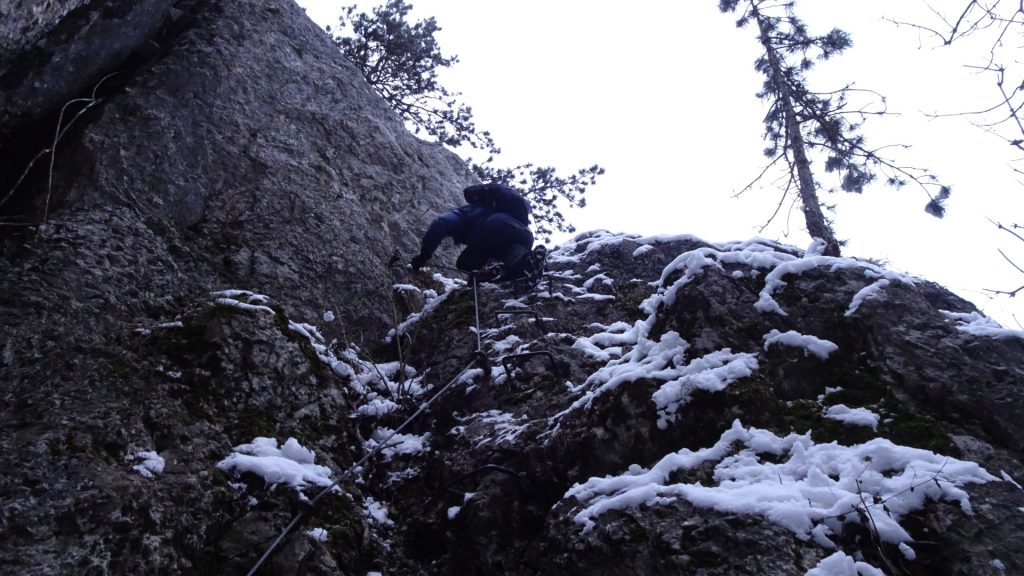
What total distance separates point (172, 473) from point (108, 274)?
213cm

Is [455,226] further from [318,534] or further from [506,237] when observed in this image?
[318,534]

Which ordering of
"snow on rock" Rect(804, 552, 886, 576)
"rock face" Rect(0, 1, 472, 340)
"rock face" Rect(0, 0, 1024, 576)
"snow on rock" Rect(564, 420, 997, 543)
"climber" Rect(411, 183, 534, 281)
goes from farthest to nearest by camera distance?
"climber" Rect(411, 183, 534, 281)
"rock face" Rect(0, 1, 472, 340)
"rock face" Rect(0, 0, 1024, 576)
"snow on rock" Rect(564, 420, 997, 543)
"snow on rock" Rect(804, 552, 886, 576)

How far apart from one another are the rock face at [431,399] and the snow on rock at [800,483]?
0.6 inches

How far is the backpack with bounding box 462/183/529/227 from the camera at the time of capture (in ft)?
24.0

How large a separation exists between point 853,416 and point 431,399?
2.81 metres

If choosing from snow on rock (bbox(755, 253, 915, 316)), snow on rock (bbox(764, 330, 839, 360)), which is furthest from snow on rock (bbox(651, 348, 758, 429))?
snow on rock (bbox(755, 253, 915, 316))

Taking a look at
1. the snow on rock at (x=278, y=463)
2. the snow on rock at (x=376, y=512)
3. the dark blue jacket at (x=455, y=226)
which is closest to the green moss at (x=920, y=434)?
the snow on rock at (x=376, y=512)

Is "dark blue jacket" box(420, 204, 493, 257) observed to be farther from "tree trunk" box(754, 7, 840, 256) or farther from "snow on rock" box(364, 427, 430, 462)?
"tree trunk" box(754, 7, 840, 256)

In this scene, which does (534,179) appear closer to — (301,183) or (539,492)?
(301,183)

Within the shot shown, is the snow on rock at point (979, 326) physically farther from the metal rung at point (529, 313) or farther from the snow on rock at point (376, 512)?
the snow on rock at point (376, 512)

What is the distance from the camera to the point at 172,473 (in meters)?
3.61

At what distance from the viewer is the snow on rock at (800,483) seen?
2.94 m

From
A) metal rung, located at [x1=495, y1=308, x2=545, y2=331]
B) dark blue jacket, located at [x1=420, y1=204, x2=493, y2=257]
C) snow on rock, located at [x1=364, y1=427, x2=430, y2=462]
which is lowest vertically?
snow on rock, located at [x1=364, y1=427, x2=430, y2=462]

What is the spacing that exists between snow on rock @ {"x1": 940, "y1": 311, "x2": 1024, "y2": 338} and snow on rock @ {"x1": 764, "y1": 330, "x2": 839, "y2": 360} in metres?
0.77
